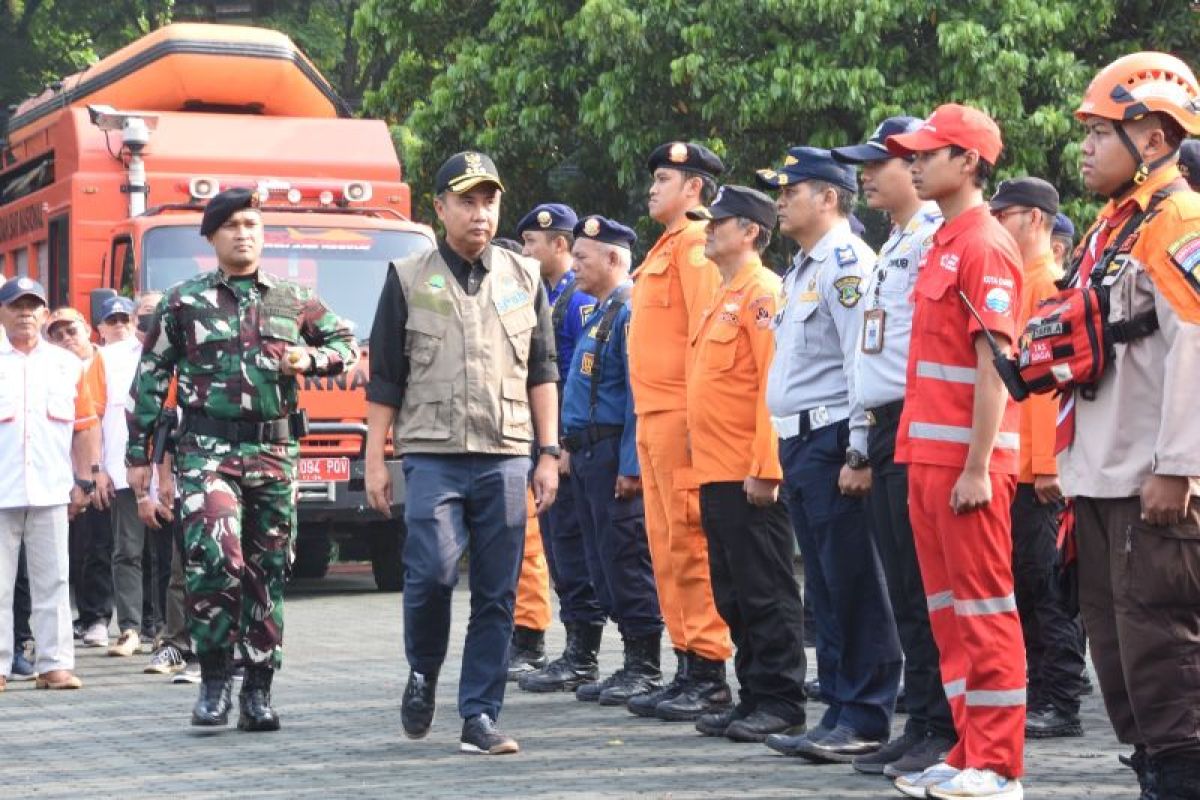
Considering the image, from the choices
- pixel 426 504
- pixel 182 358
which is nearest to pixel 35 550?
pixel 182 358

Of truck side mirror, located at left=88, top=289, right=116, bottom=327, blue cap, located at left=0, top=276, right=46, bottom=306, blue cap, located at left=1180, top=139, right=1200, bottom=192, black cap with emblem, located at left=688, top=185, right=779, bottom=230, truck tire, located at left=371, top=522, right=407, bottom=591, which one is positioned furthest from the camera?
truck tire, located at left=371, top=522, right=407, bottom=591

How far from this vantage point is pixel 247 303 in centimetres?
927

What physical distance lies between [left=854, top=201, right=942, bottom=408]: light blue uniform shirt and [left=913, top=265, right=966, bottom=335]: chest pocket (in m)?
0.30

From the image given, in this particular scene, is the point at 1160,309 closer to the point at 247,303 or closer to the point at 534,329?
the point at 534,329

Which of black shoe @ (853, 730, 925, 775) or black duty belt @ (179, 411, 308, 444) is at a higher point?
black duty belt @ (179, 411, 308, 444)

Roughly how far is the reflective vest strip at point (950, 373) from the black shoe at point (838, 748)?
161 centimetres

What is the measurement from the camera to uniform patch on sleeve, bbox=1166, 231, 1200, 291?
582 cm

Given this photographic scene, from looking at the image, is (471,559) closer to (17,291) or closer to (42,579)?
(42,579)

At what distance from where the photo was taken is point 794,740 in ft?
25.9

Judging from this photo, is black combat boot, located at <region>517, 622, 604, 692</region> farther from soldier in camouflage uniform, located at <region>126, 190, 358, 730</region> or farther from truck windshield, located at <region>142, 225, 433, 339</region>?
truck windshield, located at <region>142, 225, 433, 339</region>

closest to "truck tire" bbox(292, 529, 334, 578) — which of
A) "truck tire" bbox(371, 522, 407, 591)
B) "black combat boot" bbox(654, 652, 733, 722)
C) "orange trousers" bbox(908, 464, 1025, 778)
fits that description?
"truck tire" bbox(371, 522, 407, 591)

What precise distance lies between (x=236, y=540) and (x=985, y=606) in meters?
3.60

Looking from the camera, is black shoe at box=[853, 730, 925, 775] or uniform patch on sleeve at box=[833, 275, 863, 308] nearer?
black shoe at box=[853, 730, 925, 775]

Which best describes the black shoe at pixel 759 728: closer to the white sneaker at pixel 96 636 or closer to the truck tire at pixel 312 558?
the white sneaker at pixel 96 636
